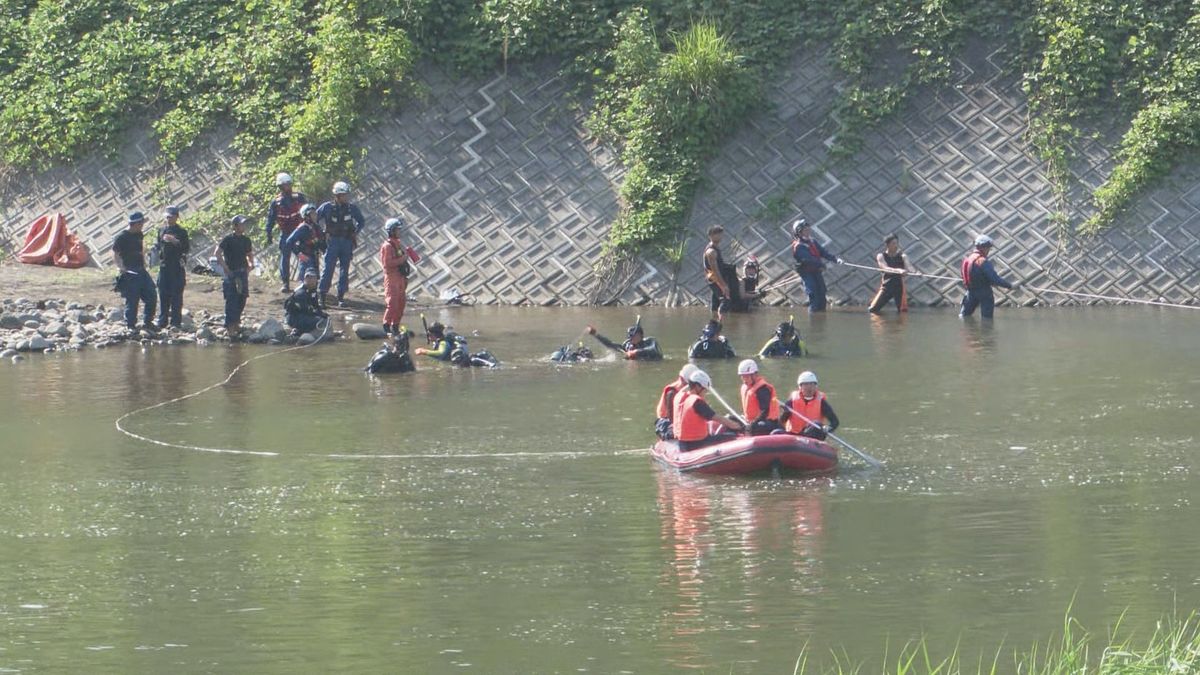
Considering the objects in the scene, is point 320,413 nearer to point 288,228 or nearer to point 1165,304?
point 288,228

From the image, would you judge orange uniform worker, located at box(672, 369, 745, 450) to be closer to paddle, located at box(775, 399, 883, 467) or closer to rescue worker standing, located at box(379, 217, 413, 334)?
paddle, located at box(775, 399, 883, 467)

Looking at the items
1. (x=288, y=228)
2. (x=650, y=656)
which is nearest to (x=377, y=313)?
(x=288, y=228)

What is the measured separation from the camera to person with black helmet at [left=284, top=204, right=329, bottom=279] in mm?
29766

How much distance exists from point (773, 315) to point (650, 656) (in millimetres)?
18715

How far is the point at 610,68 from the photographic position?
3553cm

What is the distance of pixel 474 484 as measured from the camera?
727 inches

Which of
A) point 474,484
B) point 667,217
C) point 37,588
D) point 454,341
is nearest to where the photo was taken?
point 37,588

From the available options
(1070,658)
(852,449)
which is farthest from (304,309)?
(1070,658)

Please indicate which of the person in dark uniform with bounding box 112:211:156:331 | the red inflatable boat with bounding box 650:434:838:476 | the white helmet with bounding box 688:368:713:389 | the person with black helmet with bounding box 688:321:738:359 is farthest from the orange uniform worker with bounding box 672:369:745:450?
the person in dark uniform with bounding box 112:211:156:331

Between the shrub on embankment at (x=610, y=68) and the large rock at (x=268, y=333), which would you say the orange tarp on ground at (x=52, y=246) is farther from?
the large rock at (x=268, y=333)

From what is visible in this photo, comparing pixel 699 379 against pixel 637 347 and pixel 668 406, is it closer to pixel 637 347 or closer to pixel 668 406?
pixel 668 406

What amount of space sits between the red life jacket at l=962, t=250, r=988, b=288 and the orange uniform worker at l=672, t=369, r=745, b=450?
11.7 meters

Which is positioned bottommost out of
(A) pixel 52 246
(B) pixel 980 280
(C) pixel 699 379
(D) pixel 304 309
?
(C) pixel 699 379

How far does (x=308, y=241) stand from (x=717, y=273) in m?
6.18
